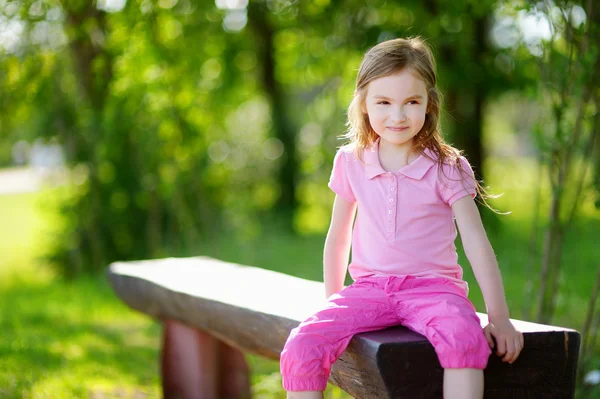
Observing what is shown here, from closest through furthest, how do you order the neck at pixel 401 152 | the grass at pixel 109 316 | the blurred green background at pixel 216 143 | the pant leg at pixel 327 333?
the pant leg at pixel 327 333 → the neck at pixel 401 152 → the blurred green background at pixel 216 143 → the grass at pixel 109 316

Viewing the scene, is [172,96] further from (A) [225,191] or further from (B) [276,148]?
(B) [276,148]

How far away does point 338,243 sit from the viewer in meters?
2.75

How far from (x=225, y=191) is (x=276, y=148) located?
4.72 ft

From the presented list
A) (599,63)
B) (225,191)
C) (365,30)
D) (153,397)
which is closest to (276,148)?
(225,191)

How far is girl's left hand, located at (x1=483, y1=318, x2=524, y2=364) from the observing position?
2.25m

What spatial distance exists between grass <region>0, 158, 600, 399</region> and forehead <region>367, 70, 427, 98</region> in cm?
233

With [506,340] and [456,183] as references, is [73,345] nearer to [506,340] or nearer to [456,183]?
[456,183]

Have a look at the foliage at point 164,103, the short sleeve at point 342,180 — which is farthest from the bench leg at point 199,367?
the foliage at point 164,103

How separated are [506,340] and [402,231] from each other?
0.46 m

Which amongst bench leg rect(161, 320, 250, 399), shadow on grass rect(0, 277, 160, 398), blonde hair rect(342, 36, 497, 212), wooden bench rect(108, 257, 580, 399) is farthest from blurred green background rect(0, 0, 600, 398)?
blonde hair rect(342, 36, 497, 212)

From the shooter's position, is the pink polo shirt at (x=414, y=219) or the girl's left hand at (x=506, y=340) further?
the pink polo shirt at (x=414, y=219)

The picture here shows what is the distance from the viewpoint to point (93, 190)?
8.88 meters

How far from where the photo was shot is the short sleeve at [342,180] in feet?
8.76

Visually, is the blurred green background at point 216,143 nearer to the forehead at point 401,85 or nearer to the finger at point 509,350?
the forehead at point 401,85
